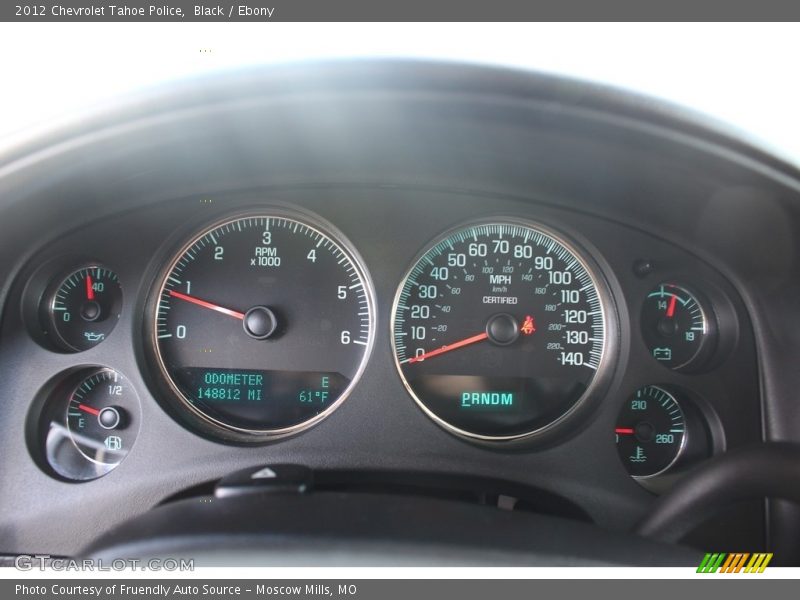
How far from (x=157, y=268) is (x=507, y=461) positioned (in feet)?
5.67

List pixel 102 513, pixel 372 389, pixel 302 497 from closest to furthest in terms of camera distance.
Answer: pixel 302 497 < pixel 102 513 < pixel 372 389

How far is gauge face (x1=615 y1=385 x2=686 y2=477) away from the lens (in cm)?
279

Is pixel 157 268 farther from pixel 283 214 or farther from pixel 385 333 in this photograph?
pixel 385 333

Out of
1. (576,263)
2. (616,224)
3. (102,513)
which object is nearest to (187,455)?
(102,513)

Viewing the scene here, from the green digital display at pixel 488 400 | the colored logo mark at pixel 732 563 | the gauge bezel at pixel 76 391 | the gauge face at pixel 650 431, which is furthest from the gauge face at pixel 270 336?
the colored logo mark at pixel 732 563

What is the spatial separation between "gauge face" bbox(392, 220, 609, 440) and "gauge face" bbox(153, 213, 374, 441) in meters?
0.26

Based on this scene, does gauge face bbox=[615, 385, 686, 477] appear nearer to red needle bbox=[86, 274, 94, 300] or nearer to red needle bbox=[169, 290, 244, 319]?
red needle bbox=[169, 290, 244, 319]

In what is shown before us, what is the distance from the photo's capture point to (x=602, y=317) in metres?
2.90

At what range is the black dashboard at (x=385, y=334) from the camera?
2.58 metres

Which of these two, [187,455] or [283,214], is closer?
[187,455]

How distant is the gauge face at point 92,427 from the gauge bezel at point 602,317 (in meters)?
1.18

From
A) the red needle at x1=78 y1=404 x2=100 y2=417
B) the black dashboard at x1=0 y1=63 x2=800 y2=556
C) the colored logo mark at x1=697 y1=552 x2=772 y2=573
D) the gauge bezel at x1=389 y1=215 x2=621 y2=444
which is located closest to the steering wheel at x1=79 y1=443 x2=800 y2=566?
the colored logo mark at x1=697 y1=552 x2=772 y2=573

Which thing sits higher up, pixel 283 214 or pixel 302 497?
pixel 283 214

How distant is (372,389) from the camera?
2.79 m
